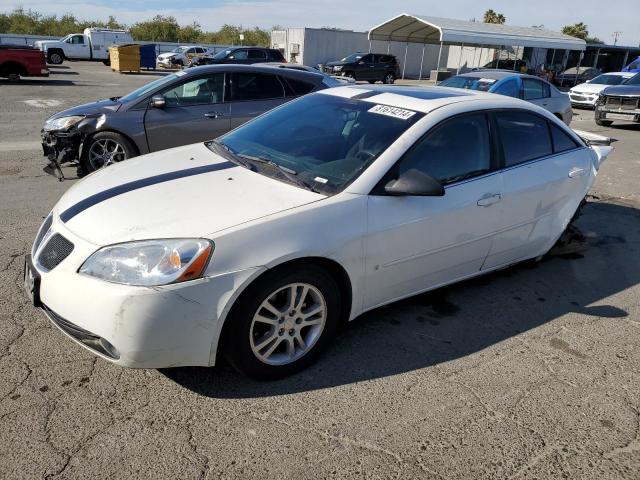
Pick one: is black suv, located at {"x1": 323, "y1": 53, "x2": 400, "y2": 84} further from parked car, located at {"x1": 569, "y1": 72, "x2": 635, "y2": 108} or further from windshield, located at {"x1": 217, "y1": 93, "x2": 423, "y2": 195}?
windshield, located at {"x1": 217, "y1": 93, "x2": 423, "y2": 195}

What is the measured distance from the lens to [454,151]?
3.59 metres

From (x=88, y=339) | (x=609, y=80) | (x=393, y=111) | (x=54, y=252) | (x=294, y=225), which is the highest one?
(x=609, y=80)

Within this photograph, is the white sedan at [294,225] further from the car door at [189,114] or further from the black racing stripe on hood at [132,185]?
the car door at [189,114]

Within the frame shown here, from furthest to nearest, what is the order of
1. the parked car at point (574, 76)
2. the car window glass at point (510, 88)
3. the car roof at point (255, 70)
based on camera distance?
the parked car at point (574, 76) → the car window glass at point (510, 88) → the car roof at point (255, 70)

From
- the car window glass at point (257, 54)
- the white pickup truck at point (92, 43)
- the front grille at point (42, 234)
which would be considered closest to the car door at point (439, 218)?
the front grille at point (42, 234)

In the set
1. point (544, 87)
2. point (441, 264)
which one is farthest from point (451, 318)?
point (544, 87)

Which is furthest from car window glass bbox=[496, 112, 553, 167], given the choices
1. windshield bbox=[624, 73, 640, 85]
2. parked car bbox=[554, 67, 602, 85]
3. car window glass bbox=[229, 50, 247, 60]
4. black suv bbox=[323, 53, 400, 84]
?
parked car bbox=[554, 67, 602, 85]

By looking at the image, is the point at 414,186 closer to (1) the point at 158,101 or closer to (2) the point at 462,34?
(1) the point at 158,101

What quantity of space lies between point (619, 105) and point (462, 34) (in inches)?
537

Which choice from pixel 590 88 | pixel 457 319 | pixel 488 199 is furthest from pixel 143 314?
pixel 590 88

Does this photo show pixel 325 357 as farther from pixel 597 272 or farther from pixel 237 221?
pixel 597 272

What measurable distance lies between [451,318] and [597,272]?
191cm

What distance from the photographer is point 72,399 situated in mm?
2738

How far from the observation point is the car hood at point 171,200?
107 inches
